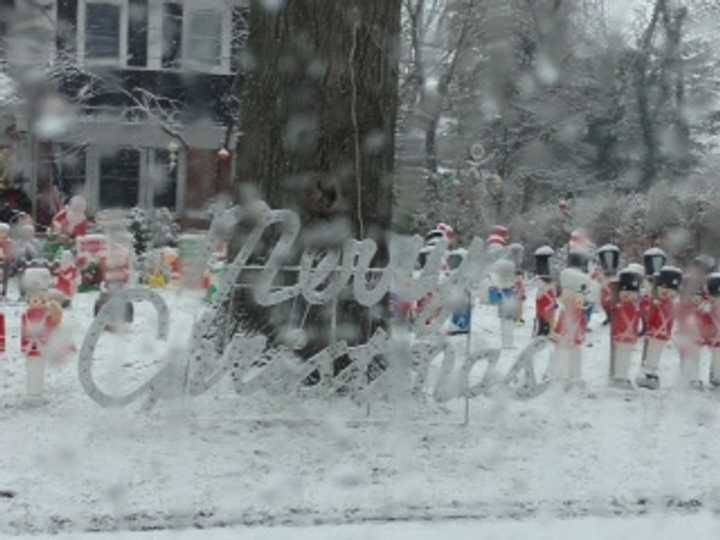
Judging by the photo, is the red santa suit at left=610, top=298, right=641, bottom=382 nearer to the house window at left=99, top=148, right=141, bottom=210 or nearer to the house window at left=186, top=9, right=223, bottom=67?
the house window at left=186, top=9, right=223, bottom=67

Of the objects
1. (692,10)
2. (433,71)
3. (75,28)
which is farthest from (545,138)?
(75,28)

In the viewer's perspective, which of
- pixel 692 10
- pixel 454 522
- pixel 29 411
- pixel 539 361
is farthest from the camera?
pixel 692 10

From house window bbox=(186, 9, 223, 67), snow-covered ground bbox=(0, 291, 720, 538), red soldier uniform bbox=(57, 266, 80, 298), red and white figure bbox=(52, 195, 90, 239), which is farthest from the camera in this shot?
house window bbox=(186, 9, 223, 67)

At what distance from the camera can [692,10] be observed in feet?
93.5

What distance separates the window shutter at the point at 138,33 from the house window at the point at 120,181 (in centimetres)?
196

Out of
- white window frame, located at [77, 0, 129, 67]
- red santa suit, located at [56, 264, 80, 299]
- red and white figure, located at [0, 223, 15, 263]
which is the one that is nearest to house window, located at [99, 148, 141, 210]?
white window frame, located at [77, 0, 129, 67]

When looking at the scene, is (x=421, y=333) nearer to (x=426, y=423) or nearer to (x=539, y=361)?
(x=426, y=423)

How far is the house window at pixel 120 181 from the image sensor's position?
23031 mm

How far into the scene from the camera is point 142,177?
2294 centimetres

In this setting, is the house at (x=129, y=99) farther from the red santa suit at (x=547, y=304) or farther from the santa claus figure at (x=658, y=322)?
the santa claus figure at (x=658, y=322)

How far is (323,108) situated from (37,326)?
2304 mm

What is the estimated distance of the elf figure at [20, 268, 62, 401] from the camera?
6.61 metres

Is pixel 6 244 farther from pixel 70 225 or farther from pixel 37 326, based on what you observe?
pixel 37 326

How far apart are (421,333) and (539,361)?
2.37m
